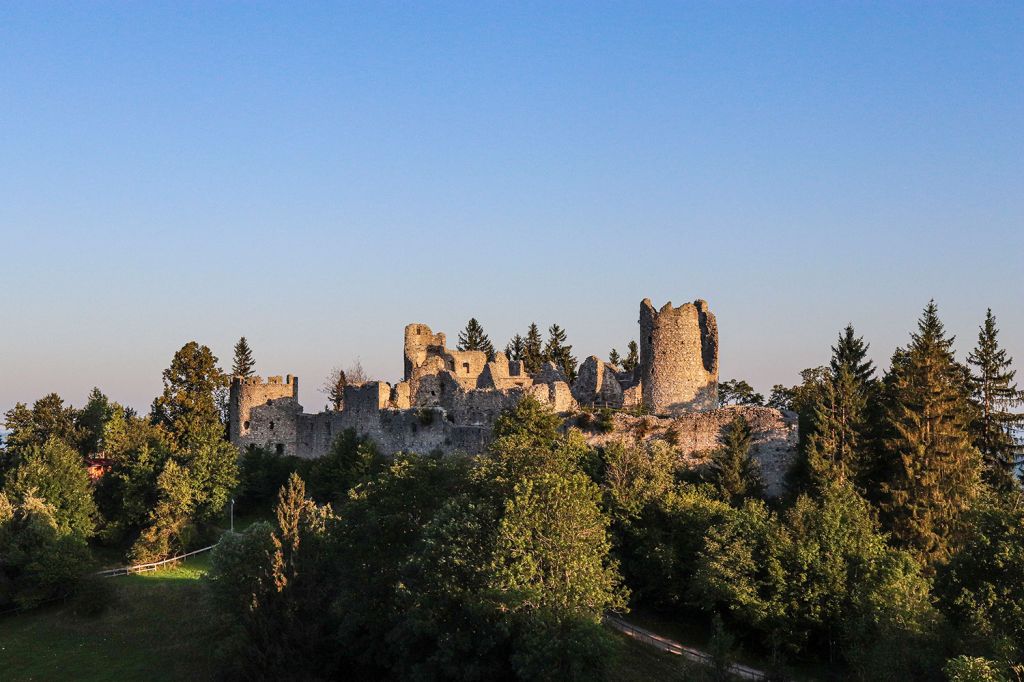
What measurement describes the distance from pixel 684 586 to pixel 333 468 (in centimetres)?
2333

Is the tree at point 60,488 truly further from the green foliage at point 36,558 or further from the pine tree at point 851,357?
the pine tree at point 851,357

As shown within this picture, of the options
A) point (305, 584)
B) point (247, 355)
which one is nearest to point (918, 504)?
point (305, 584)

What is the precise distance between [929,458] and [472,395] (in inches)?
965

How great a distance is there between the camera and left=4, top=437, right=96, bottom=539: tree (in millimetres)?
59156

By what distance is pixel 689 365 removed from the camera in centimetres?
5609

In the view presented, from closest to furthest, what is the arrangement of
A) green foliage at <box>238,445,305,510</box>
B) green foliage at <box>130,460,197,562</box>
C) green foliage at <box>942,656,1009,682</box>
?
green foliage at <box>942,656,1009,682</box> → green foliage at <box>130,460,197,562</box> → green foliage at <box>238,445,305,510</box>

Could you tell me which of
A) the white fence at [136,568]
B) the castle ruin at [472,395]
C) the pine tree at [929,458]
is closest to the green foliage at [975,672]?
the pine tree at [929,458]

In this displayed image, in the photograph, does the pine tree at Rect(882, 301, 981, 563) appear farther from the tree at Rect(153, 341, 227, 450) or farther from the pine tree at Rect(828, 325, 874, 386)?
the tree at Rect(153, 341, 227, 450)

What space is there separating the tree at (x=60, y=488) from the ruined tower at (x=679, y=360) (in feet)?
102

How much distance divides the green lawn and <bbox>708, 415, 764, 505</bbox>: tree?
22281 mm

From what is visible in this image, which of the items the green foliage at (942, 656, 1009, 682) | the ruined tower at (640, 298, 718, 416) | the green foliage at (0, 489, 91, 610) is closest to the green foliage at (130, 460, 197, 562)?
the green foliage at (0, 489, 91, 610)

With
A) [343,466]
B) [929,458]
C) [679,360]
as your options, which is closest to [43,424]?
[343,466]

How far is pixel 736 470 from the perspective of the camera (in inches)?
1895

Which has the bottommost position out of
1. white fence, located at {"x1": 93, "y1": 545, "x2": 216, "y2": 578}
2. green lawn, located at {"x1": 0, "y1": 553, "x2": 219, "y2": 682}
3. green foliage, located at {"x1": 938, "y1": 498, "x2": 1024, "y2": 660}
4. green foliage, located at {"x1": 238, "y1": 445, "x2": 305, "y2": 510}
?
green lawn, located at {"x1": 0, "y1": 553, "x2": 219, "y2": 682}
